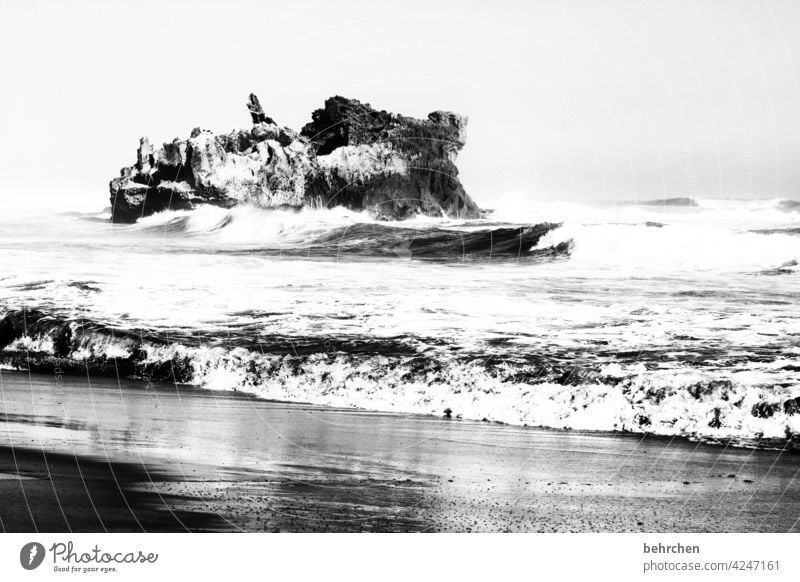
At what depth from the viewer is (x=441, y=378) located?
988cm

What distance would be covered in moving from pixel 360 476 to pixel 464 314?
5.76 metres

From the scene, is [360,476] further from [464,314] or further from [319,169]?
[319,169]

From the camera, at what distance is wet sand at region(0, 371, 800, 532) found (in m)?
6.14

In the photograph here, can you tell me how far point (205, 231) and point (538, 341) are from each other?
1106 cm

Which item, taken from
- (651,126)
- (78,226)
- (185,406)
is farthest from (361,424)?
(78,226)

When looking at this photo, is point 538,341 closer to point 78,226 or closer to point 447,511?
point 447,511

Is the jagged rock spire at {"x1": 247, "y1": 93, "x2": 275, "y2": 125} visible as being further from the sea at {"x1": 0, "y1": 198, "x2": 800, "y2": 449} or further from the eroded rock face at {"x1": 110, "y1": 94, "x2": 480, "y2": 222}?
the sea at {"x1": 0, "y1": 198, "x2": 800, "y2": 449}

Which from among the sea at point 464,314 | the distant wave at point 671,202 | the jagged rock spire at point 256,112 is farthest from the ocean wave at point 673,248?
the jagged rock spire at point 256,112

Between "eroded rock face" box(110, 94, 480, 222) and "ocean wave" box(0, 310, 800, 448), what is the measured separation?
11.1 meters

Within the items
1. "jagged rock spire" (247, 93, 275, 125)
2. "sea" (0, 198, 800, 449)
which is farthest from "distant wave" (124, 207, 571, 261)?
"jagged rock spire" (247, 93, 275, 125)

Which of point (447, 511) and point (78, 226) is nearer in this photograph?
point (447, 511)

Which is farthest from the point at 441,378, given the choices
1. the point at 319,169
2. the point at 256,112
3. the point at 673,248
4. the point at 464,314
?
the point at 319,169

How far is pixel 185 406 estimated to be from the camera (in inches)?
359

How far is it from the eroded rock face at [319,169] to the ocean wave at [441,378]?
11.1 m
